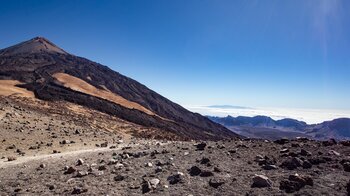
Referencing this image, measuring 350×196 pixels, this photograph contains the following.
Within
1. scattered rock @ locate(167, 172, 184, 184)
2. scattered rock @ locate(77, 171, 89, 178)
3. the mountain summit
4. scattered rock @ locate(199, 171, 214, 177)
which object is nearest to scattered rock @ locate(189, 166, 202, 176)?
scattered rock @ locate(199, 171, 214, 177)

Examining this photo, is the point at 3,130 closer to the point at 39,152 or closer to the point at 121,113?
the point at 39,152

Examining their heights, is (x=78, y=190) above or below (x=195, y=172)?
below

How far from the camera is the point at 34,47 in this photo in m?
129

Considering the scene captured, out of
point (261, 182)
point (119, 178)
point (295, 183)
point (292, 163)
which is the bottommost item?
point (119, 178)

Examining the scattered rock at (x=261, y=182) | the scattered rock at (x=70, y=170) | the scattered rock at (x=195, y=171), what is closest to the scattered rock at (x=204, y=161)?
the scattered rock at (x=195, y=171)

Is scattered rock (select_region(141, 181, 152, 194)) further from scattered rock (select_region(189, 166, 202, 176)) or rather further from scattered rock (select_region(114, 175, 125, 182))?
scattered rock (select_region(189, 166, 202, 176))

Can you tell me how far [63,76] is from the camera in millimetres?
75000

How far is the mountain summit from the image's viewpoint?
124825 mm

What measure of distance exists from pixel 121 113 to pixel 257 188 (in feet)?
136

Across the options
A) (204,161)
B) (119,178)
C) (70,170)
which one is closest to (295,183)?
(204,161)

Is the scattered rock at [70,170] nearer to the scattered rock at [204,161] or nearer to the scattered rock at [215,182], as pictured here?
the scattered rock at [204,161]

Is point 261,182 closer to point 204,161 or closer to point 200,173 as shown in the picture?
point 200,173

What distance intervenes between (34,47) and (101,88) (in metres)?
65.7

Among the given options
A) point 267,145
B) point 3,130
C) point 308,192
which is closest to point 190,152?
point 267,145
